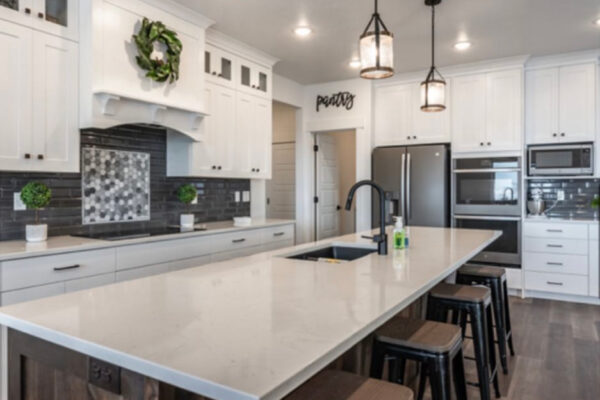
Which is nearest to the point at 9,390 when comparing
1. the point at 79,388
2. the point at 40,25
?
the point at 79,388

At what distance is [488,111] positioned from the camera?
15.9 feet

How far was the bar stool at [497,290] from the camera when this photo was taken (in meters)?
2.74

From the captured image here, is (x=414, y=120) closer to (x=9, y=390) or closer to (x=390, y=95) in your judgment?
(x=390, y=95)

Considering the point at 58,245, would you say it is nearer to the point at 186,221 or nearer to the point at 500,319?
the point at 186,221

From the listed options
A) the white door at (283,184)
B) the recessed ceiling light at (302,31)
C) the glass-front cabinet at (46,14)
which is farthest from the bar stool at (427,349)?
the white door at (283,184)

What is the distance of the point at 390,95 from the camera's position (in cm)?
541

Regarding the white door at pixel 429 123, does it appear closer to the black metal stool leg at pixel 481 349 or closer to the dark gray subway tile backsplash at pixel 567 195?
the dark gray subway tile backsplash at pixel 567 195

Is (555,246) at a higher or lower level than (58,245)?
lower

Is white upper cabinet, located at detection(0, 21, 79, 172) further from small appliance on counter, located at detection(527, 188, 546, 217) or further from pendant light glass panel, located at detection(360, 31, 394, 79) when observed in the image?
small appliance on counter, located at detection(527, 188, 546, 217)

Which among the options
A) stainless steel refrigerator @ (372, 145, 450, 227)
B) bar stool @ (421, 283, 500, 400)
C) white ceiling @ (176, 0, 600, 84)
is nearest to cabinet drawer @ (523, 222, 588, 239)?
stainless steel refrigerator @ (372, 145, 450, 227)

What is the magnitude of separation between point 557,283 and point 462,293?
2.88 meters

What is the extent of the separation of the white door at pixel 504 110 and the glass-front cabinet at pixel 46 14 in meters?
4.13

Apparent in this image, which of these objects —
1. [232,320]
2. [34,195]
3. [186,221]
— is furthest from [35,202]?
[232,320]

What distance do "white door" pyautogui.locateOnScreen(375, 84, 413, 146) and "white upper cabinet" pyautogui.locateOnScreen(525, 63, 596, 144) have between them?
4.29 ft
